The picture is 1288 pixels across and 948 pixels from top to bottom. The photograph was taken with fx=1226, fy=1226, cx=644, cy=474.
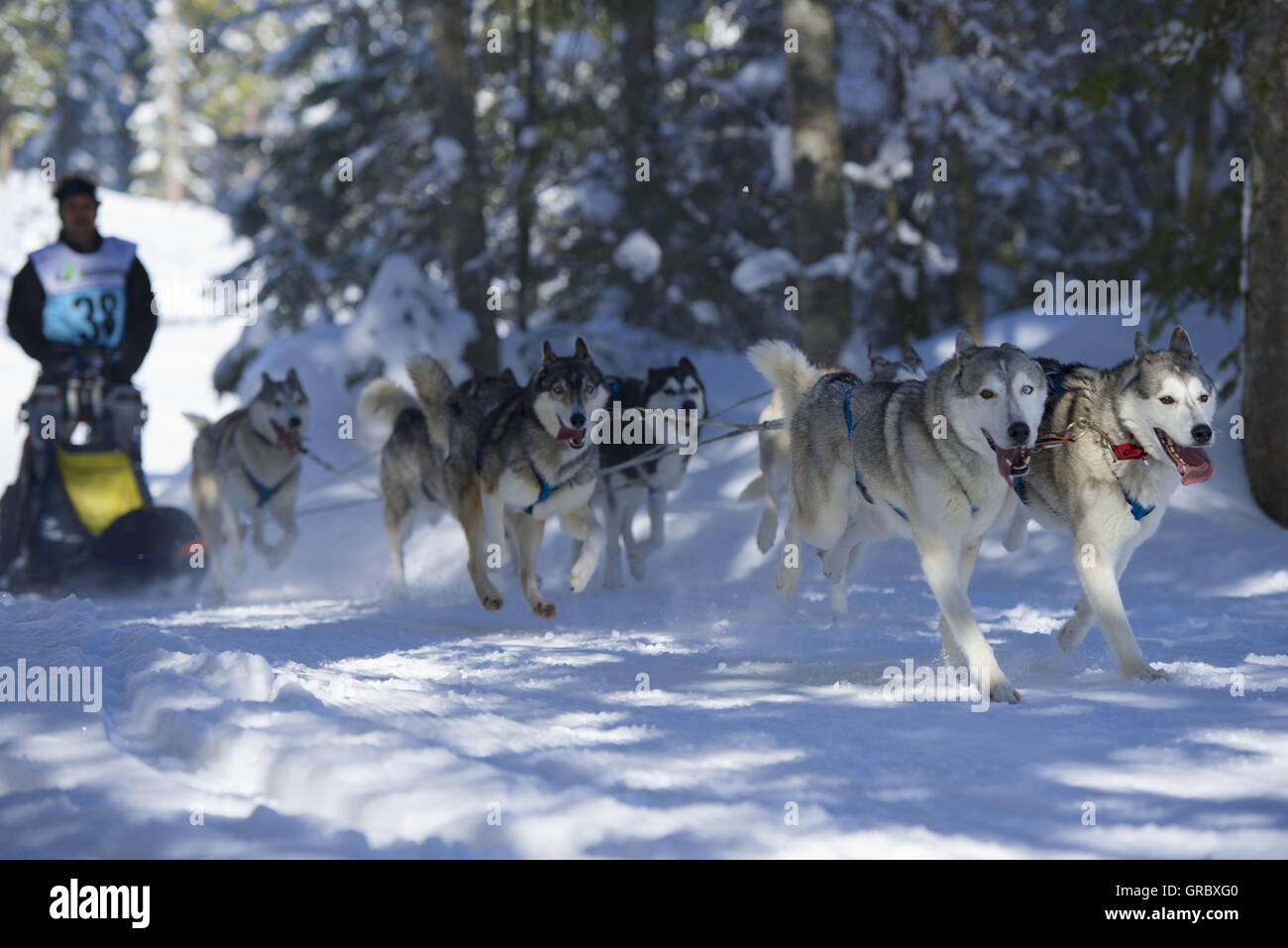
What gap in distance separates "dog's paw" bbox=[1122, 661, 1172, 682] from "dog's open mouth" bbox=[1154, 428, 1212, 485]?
655mm

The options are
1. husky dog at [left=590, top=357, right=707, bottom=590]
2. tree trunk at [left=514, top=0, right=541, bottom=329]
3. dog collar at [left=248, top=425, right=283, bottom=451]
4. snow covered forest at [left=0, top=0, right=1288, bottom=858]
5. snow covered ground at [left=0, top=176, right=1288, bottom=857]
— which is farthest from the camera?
tree trunk at [left=514, top=0, right=541, bottom=329]

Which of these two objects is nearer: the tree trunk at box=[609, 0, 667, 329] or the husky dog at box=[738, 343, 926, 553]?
the husky dog at box=[738, 343, 926, 553]

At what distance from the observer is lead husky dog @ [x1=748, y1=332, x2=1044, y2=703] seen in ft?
13.5

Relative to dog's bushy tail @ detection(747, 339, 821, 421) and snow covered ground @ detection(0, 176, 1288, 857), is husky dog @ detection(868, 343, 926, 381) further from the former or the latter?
snow covered ground @ detection(0, 176, 1288, 857)

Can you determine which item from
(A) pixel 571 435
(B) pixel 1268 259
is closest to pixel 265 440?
(A) pixel 571 435

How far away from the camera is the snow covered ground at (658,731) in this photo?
8.89ft

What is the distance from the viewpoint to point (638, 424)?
8.07 metres

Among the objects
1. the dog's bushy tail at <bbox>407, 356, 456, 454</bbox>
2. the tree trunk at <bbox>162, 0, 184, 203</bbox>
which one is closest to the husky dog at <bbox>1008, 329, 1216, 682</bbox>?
the dog's bushy tail at <bbox>407, 356, 456, 454</bbox>

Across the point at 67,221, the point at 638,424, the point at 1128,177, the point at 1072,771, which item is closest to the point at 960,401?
the point at 1072,771

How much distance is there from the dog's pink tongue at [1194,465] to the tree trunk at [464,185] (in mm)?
8660

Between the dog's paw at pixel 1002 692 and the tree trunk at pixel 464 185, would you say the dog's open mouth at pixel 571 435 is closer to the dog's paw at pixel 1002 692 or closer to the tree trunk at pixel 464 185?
the dog's paw at pixel 1002 692

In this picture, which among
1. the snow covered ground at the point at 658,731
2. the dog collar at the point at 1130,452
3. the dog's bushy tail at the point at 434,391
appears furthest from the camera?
the dog's bushy tail at the point at 434,391

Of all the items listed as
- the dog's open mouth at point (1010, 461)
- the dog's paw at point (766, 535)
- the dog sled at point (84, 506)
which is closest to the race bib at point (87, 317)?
the dog sled at point (84, 506)

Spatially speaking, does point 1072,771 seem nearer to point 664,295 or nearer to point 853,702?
point 853,702
